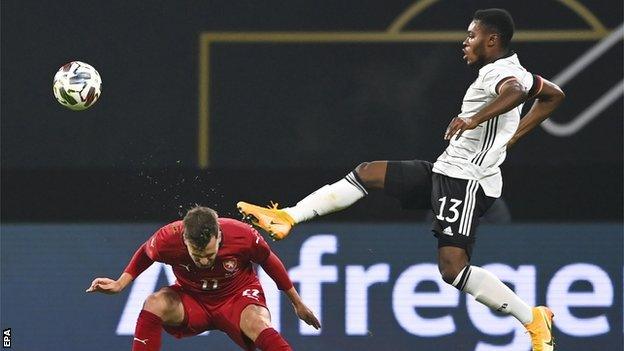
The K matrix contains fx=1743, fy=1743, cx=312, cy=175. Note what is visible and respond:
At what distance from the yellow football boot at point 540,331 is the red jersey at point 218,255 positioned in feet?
4.01

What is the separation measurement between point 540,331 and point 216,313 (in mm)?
1458

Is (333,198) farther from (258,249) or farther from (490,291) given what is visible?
(490,291)

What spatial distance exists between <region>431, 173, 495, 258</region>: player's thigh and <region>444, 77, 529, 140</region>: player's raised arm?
0.42 m

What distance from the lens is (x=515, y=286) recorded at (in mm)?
9195

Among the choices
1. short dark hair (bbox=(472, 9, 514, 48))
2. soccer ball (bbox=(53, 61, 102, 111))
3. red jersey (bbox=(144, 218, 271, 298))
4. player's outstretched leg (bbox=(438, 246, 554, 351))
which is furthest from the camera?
soccer ball (bbox=(53, 61, 102, 111))

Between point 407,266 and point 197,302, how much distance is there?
167 cm

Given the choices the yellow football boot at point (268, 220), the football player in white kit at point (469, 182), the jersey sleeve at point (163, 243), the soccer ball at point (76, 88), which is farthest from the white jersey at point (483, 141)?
the soccer ball at point (76, 88)

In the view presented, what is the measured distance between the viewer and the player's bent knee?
774 cm

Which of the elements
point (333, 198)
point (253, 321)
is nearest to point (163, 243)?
point (253, 321)

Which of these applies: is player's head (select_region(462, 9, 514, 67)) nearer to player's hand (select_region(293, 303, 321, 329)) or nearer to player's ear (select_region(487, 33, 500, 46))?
player's ear (select_region(487, 33, 500, 46))

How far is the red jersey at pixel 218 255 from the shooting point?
304 inches

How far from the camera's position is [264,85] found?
11.4 metres

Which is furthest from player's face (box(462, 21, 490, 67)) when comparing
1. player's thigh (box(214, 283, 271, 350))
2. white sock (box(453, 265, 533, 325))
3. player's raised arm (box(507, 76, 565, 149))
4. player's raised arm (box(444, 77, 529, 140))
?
player's thigh (box(214, 283, 271, 350))

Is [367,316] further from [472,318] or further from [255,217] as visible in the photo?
[255,217]
